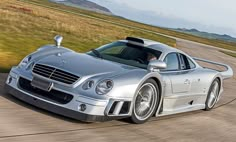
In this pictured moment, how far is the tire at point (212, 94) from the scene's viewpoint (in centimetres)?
968

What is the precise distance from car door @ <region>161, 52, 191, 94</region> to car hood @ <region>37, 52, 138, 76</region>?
0.94 metres

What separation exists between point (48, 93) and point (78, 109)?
21.4 inches

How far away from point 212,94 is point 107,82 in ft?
12.9

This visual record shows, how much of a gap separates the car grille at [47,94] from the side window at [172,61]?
240 cm

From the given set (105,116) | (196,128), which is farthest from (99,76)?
(196,128)

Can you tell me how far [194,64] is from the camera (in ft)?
30.5

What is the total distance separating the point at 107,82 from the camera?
6547mm

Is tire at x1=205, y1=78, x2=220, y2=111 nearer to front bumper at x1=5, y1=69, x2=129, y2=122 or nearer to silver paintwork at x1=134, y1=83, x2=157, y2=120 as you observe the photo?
silver paintwork at x1=134, y1=83, x2=157, y2=120

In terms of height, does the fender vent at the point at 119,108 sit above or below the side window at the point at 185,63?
below

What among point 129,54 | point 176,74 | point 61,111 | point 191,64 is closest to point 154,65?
point 129,54

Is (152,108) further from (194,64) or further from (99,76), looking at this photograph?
(194,64)

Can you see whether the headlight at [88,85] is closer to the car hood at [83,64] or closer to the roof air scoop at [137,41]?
the car hood at [83,64]

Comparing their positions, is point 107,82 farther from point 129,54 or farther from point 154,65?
point 129,54

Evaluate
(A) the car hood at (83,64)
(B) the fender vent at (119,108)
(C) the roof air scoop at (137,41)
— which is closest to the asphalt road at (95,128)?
(B) the fender vent at (119,108)
